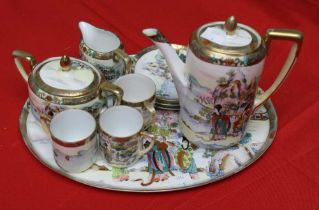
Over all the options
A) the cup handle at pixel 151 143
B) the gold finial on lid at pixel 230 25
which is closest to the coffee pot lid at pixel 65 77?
the cup handle at pixel 151 143

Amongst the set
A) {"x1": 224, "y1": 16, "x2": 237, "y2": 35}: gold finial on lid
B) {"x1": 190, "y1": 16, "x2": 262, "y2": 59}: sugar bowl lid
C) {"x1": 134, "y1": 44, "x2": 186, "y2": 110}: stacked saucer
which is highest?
{"x1": 224, "y1": 16, "x2": 237, "y2": 35}: gold finial on lid

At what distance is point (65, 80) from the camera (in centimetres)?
77

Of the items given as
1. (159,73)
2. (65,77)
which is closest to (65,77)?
(65,77)

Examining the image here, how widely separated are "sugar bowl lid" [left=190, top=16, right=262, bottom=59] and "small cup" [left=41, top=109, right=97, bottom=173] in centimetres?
19

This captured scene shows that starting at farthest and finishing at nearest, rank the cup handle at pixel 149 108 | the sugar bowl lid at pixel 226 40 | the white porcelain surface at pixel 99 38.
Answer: the white porcelain surface at pixel 99 38 < the cup handle at pixel 149 108 < the sugar bowl lid at pixel 226 40

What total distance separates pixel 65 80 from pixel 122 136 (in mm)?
127

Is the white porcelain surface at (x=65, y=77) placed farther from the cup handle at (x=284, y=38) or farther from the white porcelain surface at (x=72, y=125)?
the cup handle at (x=284, y=38)

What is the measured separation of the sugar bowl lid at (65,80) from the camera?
749mm

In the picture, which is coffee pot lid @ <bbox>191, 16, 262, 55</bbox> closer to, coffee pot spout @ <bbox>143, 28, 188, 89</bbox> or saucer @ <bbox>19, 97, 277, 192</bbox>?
coffee pot spout @ <bbox>143, 28, 188, 89</bbox>

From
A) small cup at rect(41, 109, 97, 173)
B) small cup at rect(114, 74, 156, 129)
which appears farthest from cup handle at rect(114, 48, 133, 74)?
small cup at rect(41, 109, 97, 173)

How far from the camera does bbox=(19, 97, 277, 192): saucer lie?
0.74 metres

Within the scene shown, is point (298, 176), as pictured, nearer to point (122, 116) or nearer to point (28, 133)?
point (122, 116)

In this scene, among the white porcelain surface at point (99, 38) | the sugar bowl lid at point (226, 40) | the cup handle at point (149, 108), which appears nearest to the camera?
the sugar bowl lid at point (226, 40)

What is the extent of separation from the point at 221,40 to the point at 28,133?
34 centimetres
